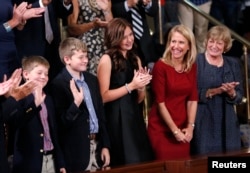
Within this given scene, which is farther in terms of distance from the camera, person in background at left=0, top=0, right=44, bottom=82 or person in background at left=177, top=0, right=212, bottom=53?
person in background at left=177, top=0, right=212, bottom=53

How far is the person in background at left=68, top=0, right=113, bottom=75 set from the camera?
629 centimetres

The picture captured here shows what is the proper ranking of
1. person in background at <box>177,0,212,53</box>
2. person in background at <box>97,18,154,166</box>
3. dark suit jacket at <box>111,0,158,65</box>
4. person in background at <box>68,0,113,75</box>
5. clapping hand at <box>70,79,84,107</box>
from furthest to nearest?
person in background at <box>177,0,212,53</box> < dark suit jacket at <box>111,0,158,65</box> < person in background at <box>68,0,113,75</box> < person in background at <box>97,18,154,166</box> < clapping hand at <box>70,79,84,107</box>

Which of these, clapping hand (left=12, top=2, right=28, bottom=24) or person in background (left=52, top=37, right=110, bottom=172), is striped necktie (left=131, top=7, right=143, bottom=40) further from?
clapping hand (left=12, top=2, right=28, bottom=24)

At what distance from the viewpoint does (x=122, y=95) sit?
582 centimetres

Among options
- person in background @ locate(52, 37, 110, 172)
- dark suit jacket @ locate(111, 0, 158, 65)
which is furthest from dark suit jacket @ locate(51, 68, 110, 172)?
dark suit jacket @ locate(111, 0, 158, 65)

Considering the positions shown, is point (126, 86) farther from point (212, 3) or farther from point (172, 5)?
point (212, 3)

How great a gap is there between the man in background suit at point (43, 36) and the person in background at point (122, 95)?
1.52ft

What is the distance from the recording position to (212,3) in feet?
28.2

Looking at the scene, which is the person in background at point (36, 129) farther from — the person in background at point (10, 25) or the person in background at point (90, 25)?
the person in background at point (90, 25)

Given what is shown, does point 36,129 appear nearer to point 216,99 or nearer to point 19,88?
point 19,88

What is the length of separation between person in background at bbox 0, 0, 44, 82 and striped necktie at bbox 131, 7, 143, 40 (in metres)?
A: 1.24

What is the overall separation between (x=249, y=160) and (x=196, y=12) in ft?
10.1

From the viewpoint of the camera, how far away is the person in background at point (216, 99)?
6375mm

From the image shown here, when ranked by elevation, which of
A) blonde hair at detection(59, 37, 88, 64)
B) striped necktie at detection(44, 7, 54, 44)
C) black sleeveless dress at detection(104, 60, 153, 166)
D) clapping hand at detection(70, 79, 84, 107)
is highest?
striped necktie at detection(44, 7, 54, 44)
